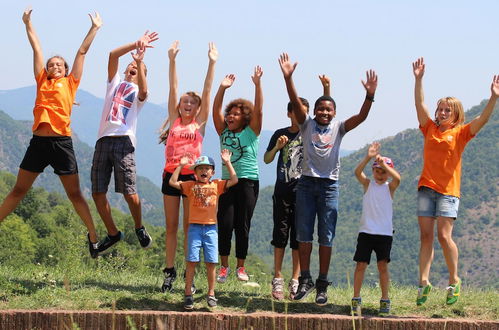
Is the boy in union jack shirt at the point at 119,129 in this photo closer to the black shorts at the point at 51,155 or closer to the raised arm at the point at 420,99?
the black shorts at the point at 51,155

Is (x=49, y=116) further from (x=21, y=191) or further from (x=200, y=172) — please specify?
(x=200, y=172)

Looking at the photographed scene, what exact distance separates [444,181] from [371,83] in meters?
1.15

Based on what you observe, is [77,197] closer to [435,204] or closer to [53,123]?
[53,123]

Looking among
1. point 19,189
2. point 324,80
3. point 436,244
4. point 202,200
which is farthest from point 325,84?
point 436,244

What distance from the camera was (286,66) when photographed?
7820 mm

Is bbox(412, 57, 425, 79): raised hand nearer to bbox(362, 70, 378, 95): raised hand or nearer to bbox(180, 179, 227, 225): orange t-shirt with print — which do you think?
bbox(362, 70, 378, 95): raised hand

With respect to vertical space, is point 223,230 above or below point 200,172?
below

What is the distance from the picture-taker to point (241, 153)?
830cm

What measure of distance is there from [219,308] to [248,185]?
1313 mm

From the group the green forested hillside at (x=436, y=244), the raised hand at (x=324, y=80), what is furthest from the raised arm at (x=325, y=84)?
the green forested hillside at (x=436, y=244)

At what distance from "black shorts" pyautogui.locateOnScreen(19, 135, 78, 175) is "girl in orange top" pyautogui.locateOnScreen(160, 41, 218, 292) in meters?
0.96

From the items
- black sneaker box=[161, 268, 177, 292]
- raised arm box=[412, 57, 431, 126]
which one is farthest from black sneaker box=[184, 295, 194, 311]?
raised arm box=[412, 57, 431, 126]

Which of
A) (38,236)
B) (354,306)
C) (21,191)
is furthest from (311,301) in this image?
(38,236)

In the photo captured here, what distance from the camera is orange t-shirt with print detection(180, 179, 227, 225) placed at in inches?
300
